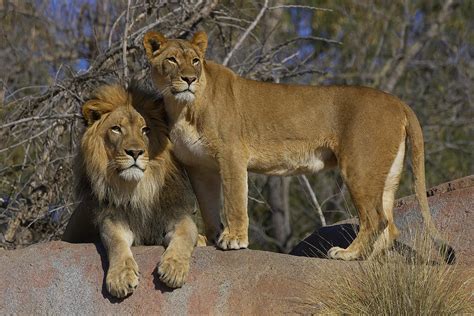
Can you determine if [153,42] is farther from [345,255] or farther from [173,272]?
[345,255]

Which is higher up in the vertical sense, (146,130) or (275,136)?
(146,130)

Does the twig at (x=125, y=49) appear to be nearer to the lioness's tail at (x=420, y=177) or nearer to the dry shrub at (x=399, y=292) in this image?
the lioness's tail at (x=420, y=177)

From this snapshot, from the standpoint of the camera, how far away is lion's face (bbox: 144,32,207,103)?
5879 mm

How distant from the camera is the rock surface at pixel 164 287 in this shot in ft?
17.7

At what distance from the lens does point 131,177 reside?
5.72 m

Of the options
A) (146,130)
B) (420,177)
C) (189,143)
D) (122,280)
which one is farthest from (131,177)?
(420,177)

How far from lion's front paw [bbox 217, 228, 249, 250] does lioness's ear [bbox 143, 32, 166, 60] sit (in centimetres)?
119

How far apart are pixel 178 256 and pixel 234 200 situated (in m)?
0.59

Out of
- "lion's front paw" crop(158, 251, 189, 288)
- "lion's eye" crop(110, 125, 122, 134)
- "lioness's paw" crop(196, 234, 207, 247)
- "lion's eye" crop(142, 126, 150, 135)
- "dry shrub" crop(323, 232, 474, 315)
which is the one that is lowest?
"lioness's paw" crop(196, 234, 207, 247)

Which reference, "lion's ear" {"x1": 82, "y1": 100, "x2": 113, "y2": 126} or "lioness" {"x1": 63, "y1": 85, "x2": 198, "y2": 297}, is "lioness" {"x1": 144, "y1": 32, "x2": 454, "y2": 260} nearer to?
"lioness" {"x1": 63, "y1": 85, "x2": 198, "y2": 297}

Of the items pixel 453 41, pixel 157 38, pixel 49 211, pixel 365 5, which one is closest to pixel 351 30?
pixel 365 5

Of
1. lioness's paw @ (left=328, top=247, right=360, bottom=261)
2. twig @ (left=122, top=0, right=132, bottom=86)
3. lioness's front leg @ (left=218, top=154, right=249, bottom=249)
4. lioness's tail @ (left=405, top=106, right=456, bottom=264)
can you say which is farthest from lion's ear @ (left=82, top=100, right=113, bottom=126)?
lioness's tail @ (left=405, top=106, right=456, bottom=264)

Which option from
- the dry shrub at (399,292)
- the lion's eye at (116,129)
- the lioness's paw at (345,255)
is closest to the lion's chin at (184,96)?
the lion's eye at (116,129)

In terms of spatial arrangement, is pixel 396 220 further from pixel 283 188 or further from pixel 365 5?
pixel 365 5
